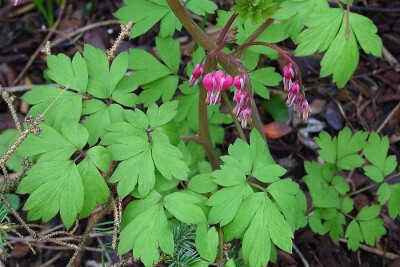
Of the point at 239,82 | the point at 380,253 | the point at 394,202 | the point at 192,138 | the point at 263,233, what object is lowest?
the point at 380,253

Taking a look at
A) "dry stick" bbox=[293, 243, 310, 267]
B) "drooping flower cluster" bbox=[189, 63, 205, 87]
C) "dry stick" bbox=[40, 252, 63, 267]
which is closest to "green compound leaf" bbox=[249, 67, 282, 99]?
"drooping flower cluster" bbox=[189, 63, 205, 87]

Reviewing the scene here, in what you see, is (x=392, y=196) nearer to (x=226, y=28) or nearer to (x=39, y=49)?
(x=226, y=28)

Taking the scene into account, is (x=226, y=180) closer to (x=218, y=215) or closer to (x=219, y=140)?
(x=218, y=215)

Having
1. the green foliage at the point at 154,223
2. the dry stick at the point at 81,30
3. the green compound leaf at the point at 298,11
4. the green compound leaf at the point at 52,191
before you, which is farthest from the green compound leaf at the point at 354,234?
the dry stick at the point at 81,30

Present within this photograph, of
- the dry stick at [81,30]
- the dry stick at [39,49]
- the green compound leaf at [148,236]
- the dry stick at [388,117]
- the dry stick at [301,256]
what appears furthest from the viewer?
the dry stick at [81,30]

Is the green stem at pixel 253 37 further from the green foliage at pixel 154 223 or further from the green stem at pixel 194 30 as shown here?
the green foliage at pixel 154 223

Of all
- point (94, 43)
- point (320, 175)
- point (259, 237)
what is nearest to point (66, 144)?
point (259, 237)

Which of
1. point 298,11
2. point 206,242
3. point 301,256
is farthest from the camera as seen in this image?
point 301,256

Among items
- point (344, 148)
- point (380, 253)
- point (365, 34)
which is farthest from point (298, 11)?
point (380, 253)
